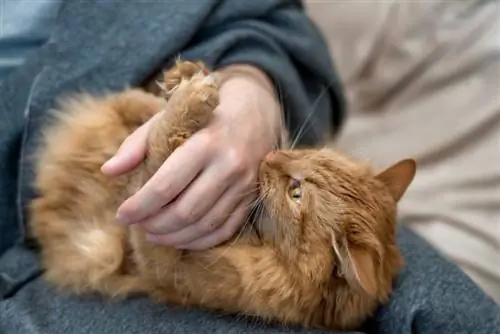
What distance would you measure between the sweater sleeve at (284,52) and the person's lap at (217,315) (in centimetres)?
36

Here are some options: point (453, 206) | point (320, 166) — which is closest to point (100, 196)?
point (320, 166)

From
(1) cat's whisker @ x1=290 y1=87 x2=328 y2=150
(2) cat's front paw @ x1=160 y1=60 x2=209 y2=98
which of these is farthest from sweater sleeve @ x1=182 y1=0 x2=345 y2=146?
(2) cat's front paw @ x1=160 y1=60 x2=209 y2=98

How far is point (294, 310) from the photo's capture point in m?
1.07

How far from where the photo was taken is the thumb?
1034 millimetres

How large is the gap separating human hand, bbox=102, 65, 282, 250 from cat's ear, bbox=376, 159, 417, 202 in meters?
0.19

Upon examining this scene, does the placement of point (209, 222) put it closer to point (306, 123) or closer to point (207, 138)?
point (207, 138)

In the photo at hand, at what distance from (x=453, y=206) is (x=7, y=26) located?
2.91 feet

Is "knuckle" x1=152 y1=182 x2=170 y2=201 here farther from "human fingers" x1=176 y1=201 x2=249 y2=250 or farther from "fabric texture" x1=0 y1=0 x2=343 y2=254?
"fabric texture" x1=0 y1=0 x2=343 y2=254

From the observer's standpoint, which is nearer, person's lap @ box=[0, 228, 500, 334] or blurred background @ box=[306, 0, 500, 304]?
person's lap @ box=[0, 228, 500, 334]

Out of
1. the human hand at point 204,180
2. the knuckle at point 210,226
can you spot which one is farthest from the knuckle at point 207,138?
the knuckle at point 210,226

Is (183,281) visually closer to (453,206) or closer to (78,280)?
(78,280)

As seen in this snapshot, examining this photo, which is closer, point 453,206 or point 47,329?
point 47,329

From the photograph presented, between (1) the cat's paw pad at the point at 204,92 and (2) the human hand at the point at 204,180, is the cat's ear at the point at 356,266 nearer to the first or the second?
(2) the human hand at the point at 204,180

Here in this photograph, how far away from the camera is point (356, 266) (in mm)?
1008
